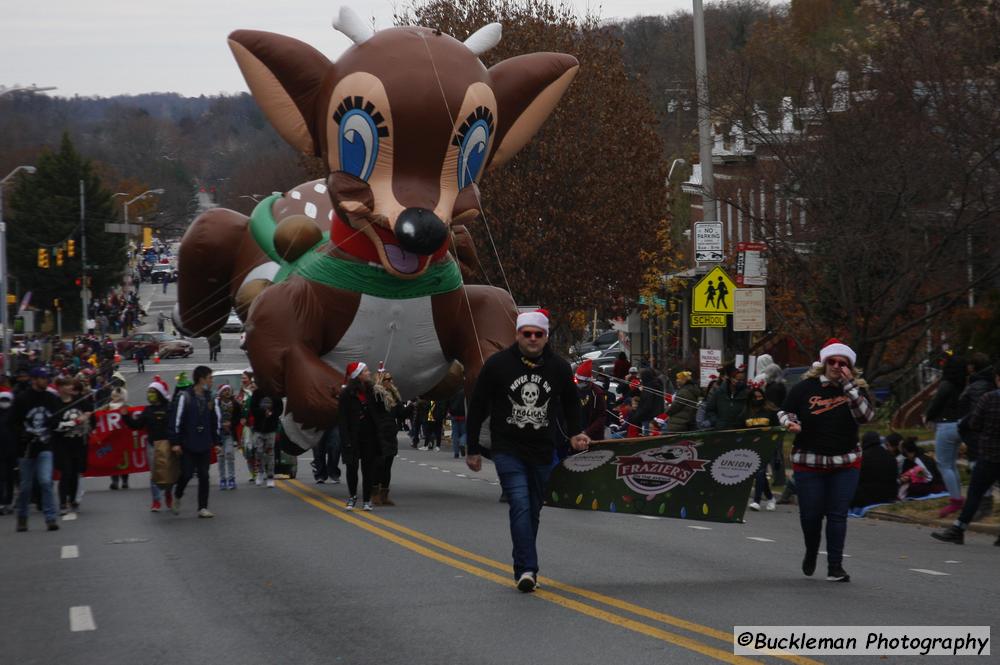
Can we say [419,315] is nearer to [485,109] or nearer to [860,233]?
[485,109]

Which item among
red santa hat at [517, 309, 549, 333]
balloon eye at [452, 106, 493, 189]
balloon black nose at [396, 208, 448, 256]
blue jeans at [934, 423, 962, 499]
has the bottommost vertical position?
blue jeans at [934, 423, 962, 499]

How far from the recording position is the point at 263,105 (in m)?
17.8

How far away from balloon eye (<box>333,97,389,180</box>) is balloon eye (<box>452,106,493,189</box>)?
94cm

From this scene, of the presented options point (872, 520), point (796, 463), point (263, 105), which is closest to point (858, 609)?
point (796, 463)

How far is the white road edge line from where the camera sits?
931cm

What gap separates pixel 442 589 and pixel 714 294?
12.6 m

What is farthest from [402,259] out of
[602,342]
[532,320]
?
[602,342]

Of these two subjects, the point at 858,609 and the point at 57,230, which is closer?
the point at 858,609

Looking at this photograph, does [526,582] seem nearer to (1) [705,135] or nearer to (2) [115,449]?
(2) [115,449]

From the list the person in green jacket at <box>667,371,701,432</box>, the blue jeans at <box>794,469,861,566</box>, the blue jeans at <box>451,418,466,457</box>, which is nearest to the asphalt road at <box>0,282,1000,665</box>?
the blue jeans at <box>794,469,861,566</box>

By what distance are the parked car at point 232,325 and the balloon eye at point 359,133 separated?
643 centimetres

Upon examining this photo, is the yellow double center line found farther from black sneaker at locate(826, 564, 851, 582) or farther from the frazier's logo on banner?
black sneaker at locate(826, 564, 851, 582)

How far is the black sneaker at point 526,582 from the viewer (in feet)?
31.9

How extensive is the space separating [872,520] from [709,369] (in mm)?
6176
